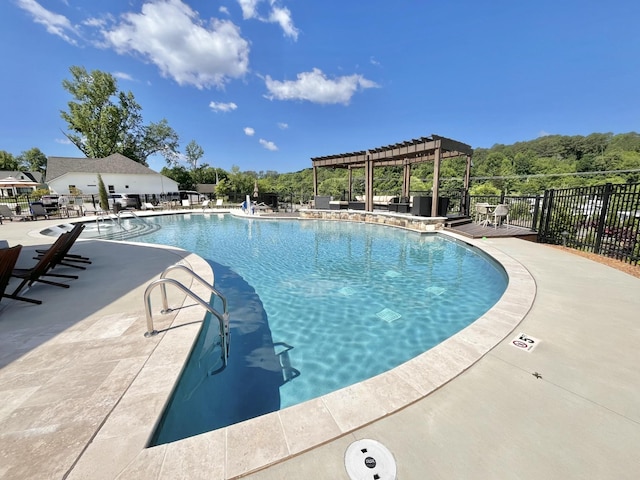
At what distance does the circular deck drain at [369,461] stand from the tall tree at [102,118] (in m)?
42.3

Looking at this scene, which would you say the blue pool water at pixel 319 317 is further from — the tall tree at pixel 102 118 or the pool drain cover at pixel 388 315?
the tall tree at pixel 102 118

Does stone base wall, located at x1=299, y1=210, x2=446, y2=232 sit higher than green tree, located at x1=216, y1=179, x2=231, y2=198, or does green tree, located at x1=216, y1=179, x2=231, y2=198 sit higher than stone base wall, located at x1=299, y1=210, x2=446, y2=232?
green tree, located at x1=216, y1=179, x2=231, y2=198

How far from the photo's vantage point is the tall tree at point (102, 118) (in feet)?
96.1

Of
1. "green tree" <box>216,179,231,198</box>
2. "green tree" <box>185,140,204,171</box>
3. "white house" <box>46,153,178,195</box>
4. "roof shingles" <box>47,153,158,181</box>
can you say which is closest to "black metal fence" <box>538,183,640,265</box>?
"green tree" <box>216,179,231,198</box>

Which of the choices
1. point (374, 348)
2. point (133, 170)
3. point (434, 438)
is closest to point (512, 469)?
point (434, 438)

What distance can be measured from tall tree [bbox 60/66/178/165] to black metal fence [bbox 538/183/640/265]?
42.7 meters

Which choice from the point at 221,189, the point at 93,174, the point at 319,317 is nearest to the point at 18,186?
the point at 93,174

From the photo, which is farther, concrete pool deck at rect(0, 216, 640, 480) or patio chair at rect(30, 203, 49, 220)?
patio chair at rect(30, 203, 49, 220)

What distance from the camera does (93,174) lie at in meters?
29.3

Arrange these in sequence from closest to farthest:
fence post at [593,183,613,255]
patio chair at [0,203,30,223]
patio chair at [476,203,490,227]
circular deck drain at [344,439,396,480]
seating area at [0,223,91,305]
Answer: circular deck drain at [344,439,396,480]
seating area at [0,223,91,305]
fence post at [593,183,613,255]
patio chair at [476,203,490,227]
patio chair at [0,203,30,223]

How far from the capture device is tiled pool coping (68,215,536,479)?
1.40m

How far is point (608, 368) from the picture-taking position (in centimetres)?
219

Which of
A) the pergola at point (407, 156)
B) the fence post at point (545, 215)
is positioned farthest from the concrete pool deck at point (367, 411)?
the pergola at point (407, 156)

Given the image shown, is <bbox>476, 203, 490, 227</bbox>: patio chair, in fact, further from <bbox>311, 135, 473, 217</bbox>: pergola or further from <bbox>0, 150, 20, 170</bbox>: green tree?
<bbox>0, 150, 20, 170</bbox>: green tree
